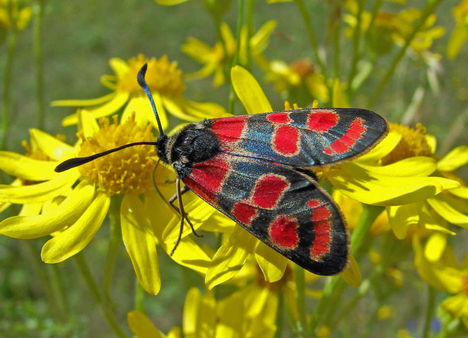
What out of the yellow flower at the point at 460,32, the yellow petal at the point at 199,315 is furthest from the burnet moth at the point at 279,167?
the yellow flower at the point at 460,32

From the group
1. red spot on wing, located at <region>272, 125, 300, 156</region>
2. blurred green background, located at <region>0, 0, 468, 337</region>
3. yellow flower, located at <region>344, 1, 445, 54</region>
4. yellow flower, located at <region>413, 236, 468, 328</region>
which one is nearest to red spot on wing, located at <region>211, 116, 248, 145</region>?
red spot on wing, located at <region>272, 125, 300, 156</region>

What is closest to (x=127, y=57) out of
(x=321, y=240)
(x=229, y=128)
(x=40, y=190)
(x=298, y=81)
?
(x=298, y=81)

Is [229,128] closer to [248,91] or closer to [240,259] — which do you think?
[248,91]

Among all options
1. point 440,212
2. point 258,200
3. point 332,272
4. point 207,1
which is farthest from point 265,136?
point 207,1

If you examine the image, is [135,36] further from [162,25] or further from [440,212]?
[440,212]

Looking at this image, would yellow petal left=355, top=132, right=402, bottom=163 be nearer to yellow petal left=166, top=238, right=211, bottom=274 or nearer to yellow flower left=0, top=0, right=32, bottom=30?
yellow petal left=166, top=238, right=211, bottom=274

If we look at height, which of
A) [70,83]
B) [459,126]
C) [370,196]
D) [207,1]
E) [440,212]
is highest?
[207,1]

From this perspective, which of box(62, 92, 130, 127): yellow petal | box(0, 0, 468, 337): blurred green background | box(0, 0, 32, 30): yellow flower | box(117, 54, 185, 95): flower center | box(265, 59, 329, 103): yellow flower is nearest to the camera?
box(62, 92, 130, 127): yellow petal
